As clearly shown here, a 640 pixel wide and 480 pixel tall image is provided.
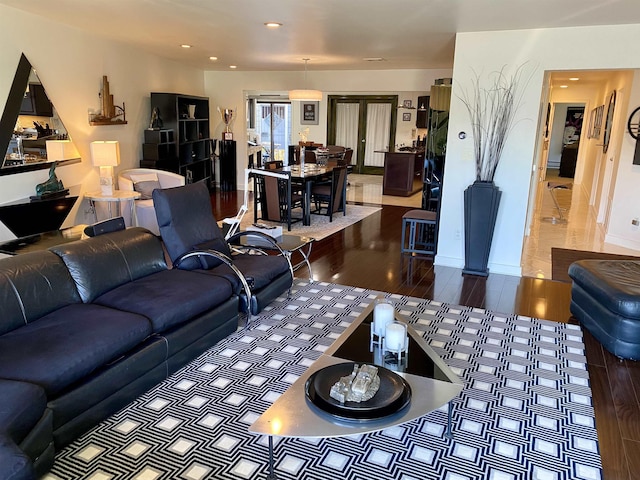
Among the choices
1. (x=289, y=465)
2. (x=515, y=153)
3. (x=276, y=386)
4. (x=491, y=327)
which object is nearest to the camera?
(x=289, y=465)

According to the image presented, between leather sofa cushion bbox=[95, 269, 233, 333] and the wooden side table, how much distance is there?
111 inches

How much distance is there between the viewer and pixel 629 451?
2324 millimetres

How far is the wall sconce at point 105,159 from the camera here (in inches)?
225

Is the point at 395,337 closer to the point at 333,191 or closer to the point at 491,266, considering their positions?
the point at 491,266

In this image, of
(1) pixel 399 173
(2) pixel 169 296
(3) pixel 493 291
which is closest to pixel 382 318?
(2) pixel 169 296

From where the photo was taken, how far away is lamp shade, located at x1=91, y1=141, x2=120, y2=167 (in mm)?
5715

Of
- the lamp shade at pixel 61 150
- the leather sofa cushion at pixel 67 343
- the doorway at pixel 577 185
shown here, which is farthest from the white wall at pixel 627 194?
the lamp shade at pixel 61 150

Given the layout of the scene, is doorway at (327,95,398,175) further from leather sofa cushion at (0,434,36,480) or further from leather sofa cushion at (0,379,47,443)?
leather sofa cushion at (0,434,36,480)

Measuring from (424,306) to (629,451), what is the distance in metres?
2.00

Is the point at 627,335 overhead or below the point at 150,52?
below

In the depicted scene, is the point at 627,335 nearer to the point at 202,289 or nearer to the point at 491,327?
the point at 491,327

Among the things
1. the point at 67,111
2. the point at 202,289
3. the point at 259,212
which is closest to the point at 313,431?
the point at 202,289

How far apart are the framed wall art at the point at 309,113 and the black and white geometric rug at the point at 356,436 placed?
1173cm

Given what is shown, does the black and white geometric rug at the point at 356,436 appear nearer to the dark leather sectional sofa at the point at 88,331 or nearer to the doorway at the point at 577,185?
the dark leather sectional sofa at the point at 88,331
